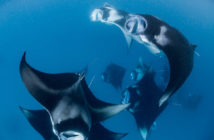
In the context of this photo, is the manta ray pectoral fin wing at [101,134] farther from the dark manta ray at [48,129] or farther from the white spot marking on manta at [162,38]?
the white spot marking on manta at [162,38]

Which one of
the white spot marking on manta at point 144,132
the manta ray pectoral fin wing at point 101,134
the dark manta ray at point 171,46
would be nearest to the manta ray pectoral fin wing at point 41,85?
the manta ray pectoral fin wing at point 101,134

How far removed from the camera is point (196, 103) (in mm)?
5387

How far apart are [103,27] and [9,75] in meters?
3.02

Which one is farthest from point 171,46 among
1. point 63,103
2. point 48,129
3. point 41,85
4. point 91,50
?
point 91,50

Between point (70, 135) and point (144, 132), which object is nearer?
point (70, 135)

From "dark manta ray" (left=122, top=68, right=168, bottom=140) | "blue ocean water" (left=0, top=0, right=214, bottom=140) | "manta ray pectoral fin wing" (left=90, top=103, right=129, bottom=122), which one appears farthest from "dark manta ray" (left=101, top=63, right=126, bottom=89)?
"manta ray pectoral fin wing" (left=90, top=103, right=129, bottom=122)

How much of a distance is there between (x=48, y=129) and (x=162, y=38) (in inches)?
76.1

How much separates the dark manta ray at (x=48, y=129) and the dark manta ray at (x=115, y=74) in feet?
7.05

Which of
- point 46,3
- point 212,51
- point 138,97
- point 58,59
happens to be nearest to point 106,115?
point 138,97

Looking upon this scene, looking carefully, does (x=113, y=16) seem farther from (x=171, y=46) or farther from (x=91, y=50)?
(x=171, y=46)

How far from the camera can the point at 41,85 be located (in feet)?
7.84

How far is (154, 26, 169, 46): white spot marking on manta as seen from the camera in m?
2.57

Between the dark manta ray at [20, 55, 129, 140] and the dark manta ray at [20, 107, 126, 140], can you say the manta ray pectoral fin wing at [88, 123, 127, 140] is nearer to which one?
the dark manta ray at [20, 107, 126, 140]

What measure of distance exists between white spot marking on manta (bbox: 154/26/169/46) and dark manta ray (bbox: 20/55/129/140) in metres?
0.86
